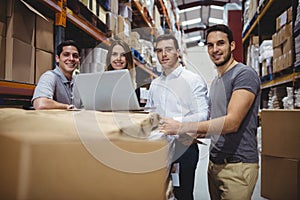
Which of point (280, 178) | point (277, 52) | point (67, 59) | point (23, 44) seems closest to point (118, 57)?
point (67, 59)

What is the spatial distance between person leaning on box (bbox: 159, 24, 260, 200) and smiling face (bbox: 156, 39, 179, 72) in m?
0.46

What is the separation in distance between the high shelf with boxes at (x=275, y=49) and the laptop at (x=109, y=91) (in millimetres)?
2421

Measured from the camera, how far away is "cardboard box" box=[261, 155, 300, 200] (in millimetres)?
2146

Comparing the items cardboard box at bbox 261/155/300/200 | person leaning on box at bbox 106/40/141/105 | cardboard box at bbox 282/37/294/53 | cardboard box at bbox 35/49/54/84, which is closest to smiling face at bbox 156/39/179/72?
person leaning on box at bbox 106/40/141/105

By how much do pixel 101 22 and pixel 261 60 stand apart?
242cm

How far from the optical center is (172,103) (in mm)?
1857

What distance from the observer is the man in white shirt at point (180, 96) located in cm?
180

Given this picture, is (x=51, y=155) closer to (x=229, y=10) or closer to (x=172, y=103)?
(x=172, y=103)

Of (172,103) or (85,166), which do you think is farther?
(172,103)

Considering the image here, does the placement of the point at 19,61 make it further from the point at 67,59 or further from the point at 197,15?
the point at 197,15

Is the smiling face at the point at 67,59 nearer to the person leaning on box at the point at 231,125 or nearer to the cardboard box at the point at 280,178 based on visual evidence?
the person leaning on box at the point at 231,125

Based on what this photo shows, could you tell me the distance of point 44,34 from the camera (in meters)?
2.04

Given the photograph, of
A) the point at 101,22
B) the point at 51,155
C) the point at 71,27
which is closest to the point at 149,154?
the point at 51,155

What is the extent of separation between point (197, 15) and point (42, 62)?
13.8 metres
